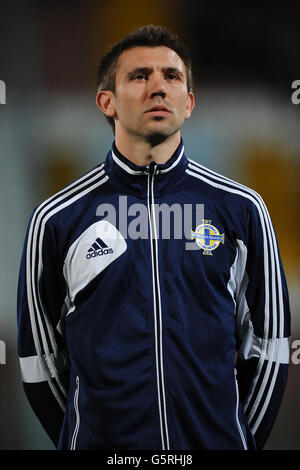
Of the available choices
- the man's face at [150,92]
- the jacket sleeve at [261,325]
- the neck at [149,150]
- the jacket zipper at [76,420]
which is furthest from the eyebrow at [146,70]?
the jacket zipper at [76,420]

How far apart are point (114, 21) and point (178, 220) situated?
58cm

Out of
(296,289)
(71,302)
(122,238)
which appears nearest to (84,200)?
(122,238)

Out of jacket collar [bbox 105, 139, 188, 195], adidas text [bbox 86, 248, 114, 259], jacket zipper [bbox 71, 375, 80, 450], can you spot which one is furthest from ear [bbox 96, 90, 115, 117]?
jacket zipper [bbox 71, 375, 80, 450]

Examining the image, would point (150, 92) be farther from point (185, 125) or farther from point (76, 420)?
point (76, 420)

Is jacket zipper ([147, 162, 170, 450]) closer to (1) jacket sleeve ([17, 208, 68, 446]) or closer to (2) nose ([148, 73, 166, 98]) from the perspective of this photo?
(1) jacket sleeve ([17, 208, 68, 446])

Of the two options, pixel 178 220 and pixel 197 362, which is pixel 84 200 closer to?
pixel 178 220

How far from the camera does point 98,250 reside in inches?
44.6

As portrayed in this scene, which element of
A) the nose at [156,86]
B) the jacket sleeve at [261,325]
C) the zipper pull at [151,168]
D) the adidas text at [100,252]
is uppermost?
the nose at [156,86]

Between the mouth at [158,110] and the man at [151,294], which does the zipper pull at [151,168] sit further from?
the mouth at [158,110]

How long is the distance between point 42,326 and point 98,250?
26cm

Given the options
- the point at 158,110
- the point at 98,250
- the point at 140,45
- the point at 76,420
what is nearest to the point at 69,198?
the point at 98,250

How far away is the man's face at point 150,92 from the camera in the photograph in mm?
1133

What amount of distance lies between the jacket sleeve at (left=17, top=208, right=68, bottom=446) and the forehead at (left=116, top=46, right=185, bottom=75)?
0.40 metres

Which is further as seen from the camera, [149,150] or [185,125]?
[185,125]
